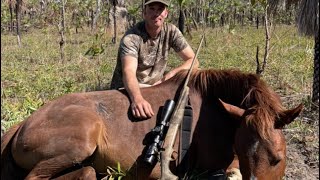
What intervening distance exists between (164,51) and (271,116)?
226 centimetres

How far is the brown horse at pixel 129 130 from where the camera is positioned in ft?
12.6

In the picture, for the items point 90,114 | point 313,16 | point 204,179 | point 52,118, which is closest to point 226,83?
point 204,179

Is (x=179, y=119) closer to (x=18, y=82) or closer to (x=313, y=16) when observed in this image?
(x=313, y=16)

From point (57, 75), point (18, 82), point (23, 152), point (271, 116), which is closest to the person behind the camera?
point (271, 116)

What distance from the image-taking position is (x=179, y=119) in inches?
164

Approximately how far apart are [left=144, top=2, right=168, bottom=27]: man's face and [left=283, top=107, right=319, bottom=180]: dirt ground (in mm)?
2241

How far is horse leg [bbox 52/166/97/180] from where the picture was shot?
12.8 feet

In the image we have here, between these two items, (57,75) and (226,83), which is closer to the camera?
(226,83)

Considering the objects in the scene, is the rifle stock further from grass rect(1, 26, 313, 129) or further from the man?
grass rect(1, 26, 313, 129)

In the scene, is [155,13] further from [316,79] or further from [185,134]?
[316,79]

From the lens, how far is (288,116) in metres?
3.58

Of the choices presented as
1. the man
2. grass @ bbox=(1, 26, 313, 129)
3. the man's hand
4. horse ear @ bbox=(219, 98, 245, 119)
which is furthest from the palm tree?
the man's hand

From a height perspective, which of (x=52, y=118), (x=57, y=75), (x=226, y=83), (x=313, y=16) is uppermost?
(x=313, y=16)

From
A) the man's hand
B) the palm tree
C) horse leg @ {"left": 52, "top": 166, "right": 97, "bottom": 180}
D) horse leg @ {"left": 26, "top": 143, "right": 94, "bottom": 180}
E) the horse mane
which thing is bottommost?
horse leg @ {"left": 52, "top": 166, "right": 97, "bottom": 180}
